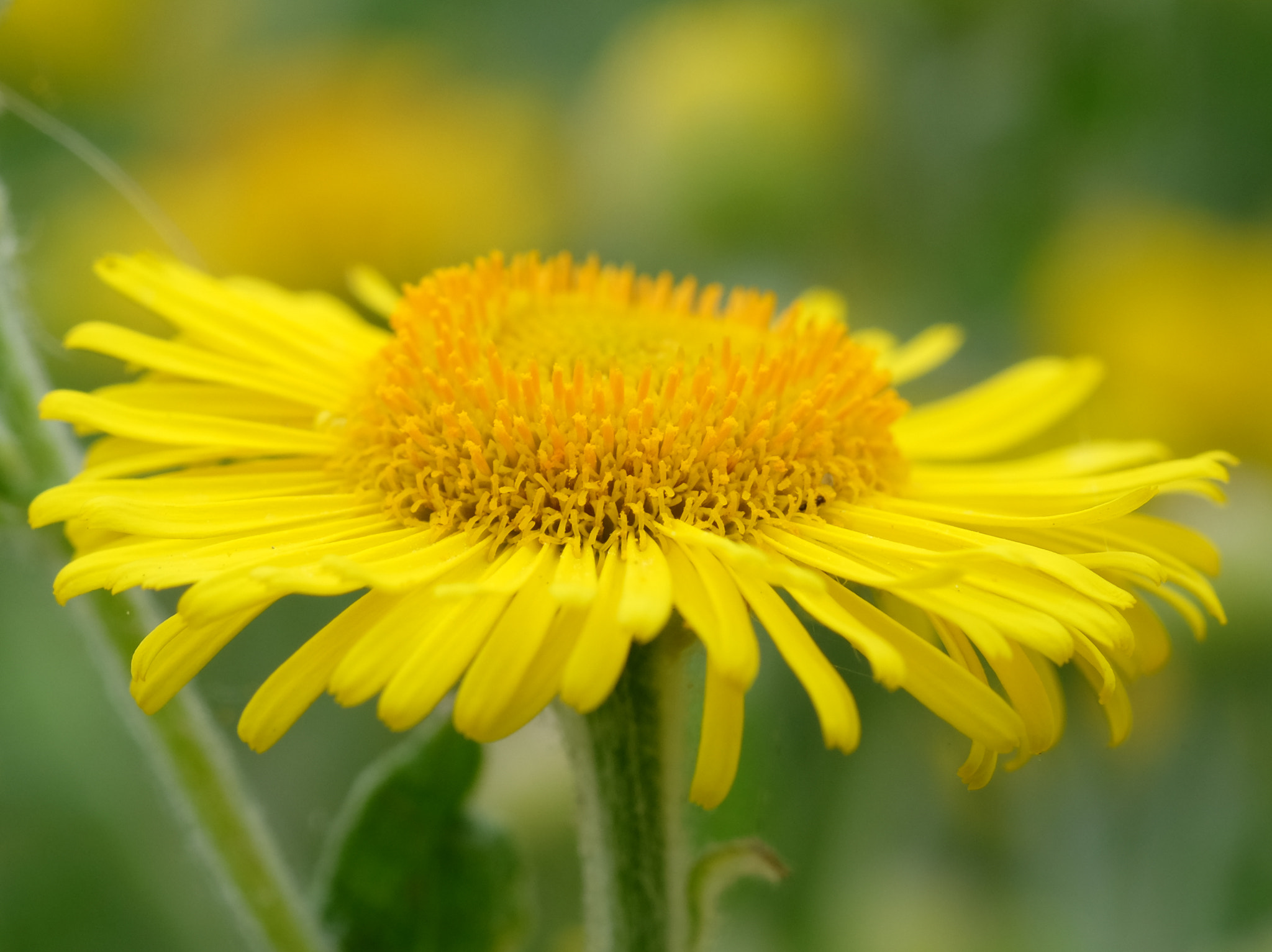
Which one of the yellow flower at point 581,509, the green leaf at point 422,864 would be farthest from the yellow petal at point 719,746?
the green leaf at point 422,864

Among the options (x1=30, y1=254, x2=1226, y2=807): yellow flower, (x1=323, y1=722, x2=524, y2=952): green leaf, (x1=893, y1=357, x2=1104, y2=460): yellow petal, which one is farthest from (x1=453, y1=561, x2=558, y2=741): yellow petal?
(x1=893, y1=357, x2=1104, y2=460): yellow petal

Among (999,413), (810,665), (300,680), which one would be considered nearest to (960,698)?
(810,665)

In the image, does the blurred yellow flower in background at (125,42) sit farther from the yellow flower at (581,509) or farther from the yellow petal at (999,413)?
the yellow petal at (999,413)

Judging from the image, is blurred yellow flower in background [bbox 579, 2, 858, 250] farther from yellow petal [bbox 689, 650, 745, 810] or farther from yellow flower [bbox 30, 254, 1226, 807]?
yellow petal [bbox 689, 650, 745, 810]

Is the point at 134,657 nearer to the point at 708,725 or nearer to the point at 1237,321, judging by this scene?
the point at 708,725

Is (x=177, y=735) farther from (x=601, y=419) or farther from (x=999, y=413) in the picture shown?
(x=999, y=413)

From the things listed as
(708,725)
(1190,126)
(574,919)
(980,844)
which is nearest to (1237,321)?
(1190,126)

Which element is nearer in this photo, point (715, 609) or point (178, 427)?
point (715, 609)
